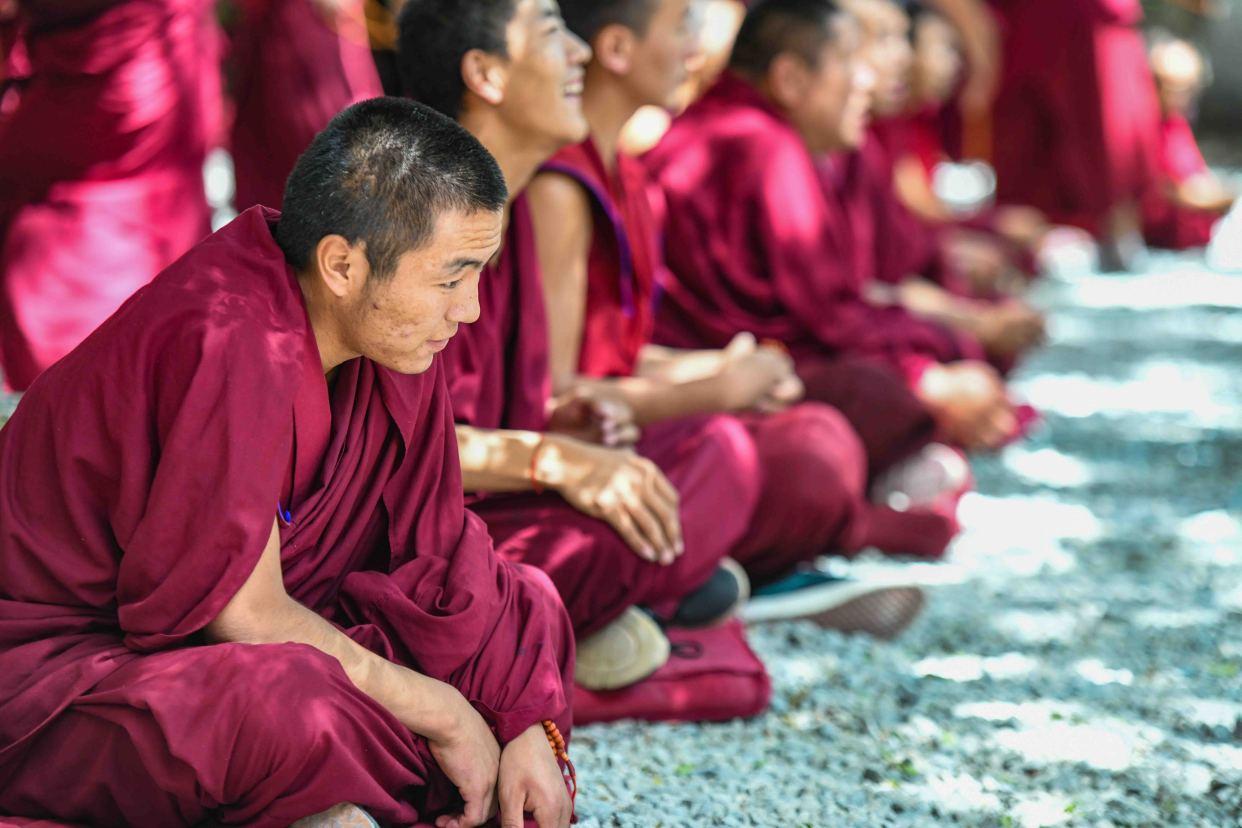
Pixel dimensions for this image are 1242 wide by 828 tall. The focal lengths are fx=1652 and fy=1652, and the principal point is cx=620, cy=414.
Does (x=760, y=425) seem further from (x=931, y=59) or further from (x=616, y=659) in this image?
(x=931, y=59)

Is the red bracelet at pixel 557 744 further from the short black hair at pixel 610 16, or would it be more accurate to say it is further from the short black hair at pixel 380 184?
the short black hair at pixel 610 16

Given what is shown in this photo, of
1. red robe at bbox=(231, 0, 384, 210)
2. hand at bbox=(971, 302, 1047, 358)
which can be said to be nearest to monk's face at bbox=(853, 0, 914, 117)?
hand at bbox=(971, 302, 1047, 358)

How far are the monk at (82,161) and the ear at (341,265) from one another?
180 cm

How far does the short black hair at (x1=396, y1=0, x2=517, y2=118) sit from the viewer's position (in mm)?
3148

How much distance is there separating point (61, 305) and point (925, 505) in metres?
2.35

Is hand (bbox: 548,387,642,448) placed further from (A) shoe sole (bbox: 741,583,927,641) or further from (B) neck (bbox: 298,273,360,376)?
(B) neck (bbox: 298,273,360,376)

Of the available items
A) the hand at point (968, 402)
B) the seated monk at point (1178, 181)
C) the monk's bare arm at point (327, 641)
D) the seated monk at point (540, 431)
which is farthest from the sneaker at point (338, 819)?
the seated monk at point (1178, 181)

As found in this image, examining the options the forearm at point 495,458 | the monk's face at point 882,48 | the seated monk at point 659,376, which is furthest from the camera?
the monk's face at point 882,48

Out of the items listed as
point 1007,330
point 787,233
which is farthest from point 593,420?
point 1007,330

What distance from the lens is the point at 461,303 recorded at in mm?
2398

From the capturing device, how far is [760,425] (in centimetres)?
386

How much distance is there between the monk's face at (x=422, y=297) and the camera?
2.33 meters

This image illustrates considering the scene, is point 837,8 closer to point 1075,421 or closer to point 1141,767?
point 1075,421

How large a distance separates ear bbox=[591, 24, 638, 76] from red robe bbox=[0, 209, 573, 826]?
1.52 m
